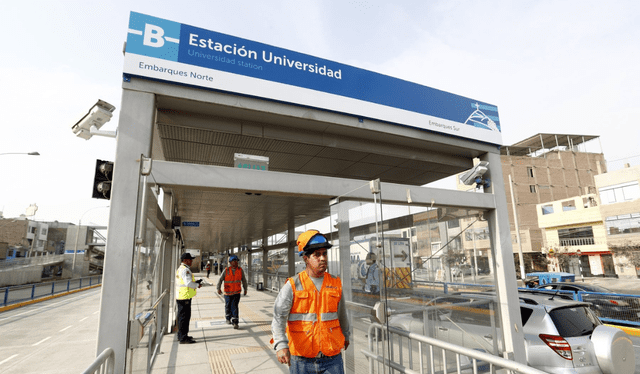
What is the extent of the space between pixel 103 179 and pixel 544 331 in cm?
627

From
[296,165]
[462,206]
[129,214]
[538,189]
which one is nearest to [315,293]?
[129,214]

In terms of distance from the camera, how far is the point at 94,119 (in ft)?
14.4

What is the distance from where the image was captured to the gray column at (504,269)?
5676mm

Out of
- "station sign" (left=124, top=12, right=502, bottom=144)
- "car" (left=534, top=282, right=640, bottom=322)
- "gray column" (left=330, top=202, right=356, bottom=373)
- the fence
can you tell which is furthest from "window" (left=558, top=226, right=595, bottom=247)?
the fence

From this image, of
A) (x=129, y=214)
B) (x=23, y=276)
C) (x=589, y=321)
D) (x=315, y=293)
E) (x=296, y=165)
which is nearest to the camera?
(x=315, y=293)

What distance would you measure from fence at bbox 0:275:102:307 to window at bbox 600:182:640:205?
51.6m

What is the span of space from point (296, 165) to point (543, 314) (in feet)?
18.5

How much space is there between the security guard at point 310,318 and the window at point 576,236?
46363mm

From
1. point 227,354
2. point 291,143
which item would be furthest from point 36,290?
point 291,143

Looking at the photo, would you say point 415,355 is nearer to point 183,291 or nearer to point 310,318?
point 310,318

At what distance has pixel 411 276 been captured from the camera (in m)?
6.38

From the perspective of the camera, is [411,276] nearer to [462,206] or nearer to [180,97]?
[462,206]

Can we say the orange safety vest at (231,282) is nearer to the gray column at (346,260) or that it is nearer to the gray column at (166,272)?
the gray column at (166,272)

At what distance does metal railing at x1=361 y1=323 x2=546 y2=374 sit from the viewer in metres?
2.83
